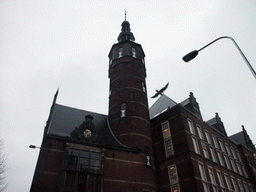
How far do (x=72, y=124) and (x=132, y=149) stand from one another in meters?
6.96

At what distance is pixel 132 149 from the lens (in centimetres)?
2158

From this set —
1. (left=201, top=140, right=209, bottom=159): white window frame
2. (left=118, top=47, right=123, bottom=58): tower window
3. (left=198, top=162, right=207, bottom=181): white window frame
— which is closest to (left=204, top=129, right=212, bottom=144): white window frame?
(left=201, top=140, right=209, bottom=159): white window frame

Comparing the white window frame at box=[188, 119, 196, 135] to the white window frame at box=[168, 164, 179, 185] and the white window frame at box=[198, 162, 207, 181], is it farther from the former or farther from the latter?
the white window frame at box=[168, 164, 179, 185]

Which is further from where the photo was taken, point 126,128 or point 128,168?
point 126,128

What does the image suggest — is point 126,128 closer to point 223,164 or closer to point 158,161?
point 158,161

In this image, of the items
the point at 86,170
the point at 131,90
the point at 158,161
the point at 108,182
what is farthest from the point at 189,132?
the point at 86,170

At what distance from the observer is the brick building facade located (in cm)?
1781

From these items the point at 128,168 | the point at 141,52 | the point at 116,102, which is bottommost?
the point at 128,168

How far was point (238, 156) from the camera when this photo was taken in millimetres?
31594

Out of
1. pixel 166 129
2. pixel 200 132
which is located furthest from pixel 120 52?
pixel 200 132

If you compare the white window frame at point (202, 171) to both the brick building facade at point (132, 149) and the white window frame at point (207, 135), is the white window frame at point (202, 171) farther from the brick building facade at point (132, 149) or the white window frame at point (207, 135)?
the white window frame at point (207, 135)

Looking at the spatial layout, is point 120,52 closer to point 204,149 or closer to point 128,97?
point 128,97

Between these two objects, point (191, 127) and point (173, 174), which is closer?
point (173, 174)

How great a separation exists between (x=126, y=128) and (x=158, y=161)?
5.13 m
